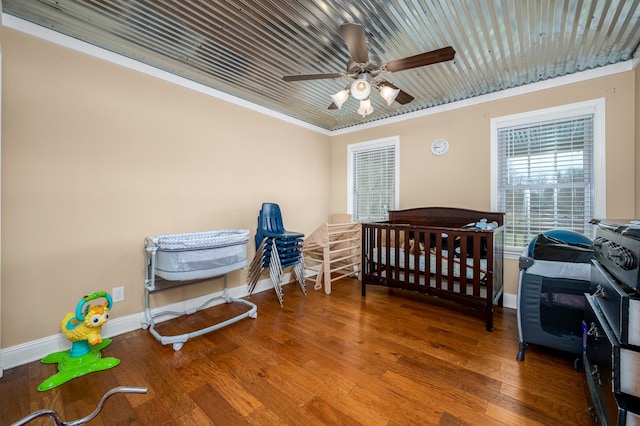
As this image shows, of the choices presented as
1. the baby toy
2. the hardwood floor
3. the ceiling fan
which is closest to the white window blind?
the hardwood floor

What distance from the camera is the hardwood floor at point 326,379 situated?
4.75ft

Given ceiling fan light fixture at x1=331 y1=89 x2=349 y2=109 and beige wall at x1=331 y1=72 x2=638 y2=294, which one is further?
beige wall at x1=331 y1=72 x2=638 y2=294

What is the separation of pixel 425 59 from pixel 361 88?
491mm

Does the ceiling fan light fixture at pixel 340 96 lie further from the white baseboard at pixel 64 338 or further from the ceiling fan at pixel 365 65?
the white baseboard at pixel 64 338

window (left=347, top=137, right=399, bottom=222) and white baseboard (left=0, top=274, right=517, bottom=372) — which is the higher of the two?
window (left=347, top=137, right=399, bottom=222)

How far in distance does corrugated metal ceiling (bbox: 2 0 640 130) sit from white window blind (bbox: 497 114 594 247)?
21.3 inches

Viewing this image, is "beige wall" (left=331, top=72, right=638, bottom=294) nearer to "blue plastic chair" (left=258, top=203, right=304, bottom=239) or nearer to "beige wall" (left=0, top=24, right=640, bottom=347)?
"beige wall" (left=0, top=24, right=640, bottom=347)

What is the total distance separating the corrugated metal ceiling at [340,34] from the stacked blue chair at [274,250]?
5.25 ft

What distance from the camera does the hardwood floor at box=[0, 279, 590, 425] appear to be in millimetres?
1449

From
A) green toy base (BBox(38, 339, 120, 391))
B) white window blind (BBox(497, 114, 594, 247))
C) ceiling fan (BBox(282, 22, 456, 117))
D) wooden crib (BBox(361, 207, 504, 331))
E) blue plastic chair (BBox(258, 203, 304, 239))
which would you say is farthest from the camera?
blue plastic chair (BBox(258, 203, 304, 239))

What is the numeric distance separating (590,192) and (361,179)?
270 cm

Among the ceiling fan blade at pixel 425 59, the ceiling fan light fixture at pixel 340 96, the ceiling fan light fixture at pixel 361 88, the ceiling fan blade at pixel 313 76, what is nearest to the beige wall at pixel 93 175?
the ceiling fan blade at pixel 313 76

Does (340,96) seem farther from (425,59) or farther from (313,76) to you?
(425,59)

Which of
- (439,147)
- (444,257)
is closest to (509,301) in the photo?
(444,257)
